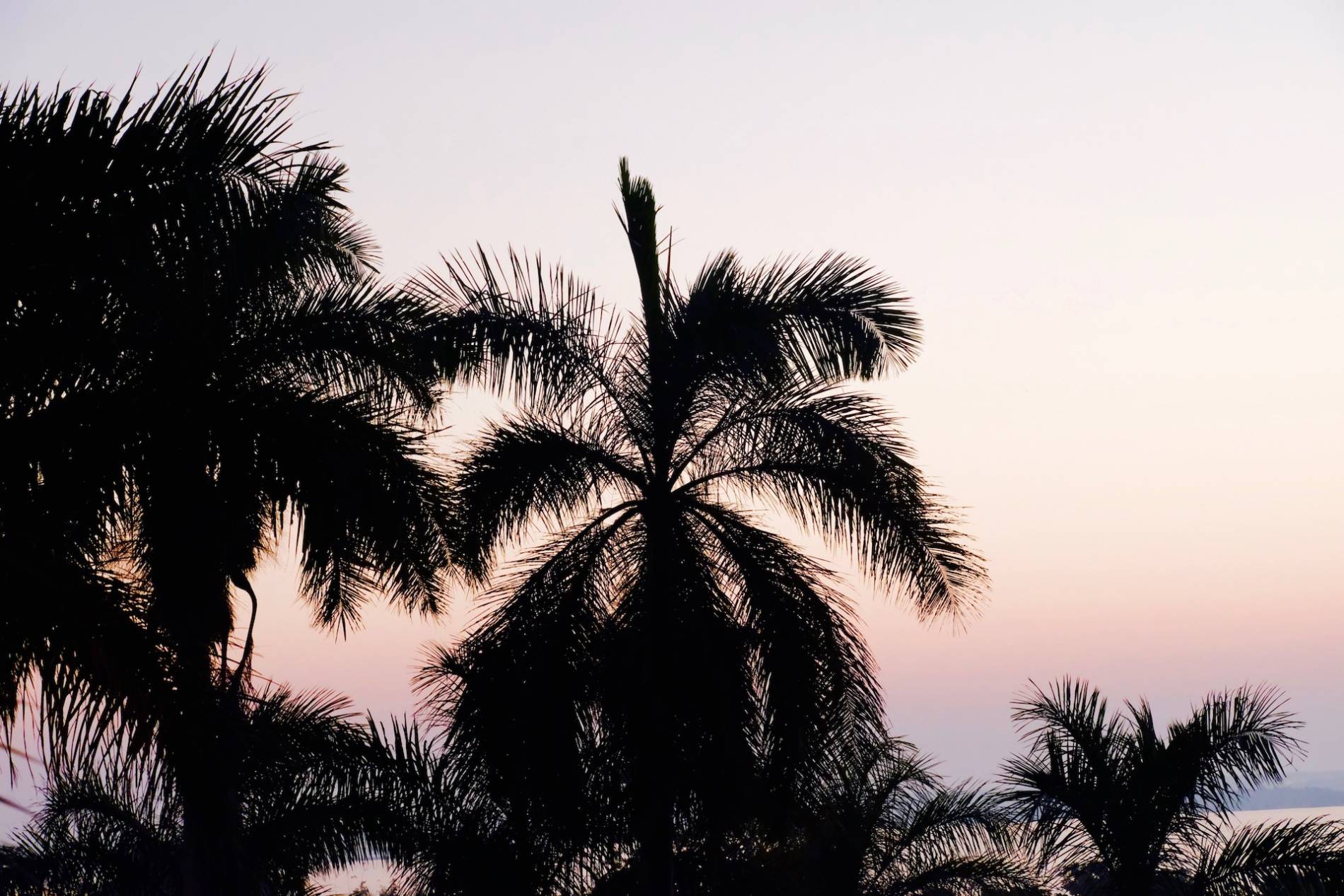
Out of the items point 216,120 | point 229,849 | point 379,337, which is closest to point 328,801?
point 229,849

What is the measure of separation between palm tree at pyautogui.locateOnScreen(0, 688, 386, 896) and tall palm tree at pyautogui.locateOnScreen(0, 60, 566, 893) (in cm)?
213

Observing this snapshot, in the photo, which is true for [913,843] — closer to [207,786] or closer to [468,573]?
[468,573]

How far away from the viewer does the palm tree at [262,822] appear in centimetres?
1368

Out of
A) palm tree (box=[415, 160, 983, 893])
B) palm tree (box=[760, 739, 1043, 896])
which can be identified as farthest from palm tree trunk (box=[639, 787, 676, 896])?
palm tree (box=[760, 739, 1043, 896])

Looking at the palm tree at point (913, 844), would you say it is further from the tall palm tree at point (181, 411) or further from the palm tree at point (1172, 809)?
the tall palm tree at point (181, 411)

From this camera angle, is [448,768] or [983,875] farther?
[983,875]

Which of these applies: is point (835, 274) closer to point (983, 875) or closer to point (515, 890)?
point (515, 890)

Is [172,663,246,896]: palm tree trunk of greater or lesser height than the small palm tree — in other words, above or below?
below

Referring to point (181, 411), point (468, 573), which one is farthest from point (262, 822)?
point (181, 411)

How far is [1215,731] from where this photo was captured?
1556 centimetres

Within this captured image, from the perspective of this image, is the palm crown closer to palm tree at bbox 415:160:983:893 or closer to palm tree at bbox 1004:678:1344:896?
palm tree at bbox 415:160:983:893

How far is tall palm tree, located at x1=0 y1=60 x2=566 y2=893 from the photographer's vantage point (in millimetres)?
5949

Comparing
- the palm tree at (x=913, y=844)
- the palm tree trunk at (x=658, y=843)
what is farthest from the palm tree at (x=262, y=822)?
the palm tree at (x=913, y=844)

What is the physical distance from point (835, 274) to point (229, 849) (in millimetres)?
7552
